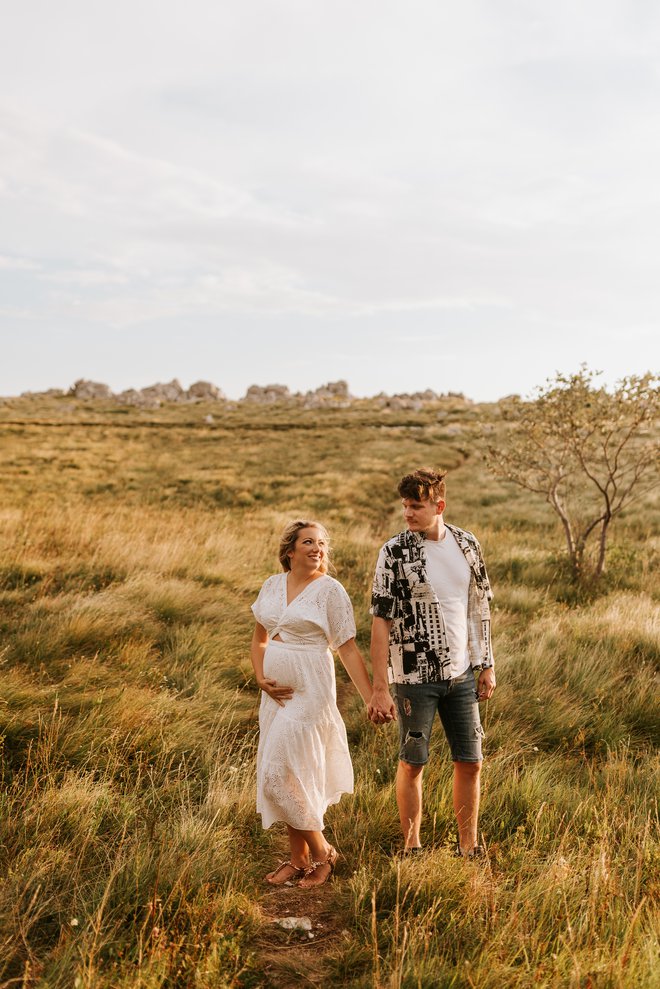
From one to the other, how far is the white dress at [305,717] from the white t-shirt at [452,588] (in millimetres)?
537

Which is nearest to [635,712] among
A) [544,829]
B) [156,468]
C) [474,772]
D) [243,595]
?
[544,829]

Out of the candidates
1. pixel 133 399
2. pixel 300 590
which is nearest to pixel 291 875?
pixel 300 590

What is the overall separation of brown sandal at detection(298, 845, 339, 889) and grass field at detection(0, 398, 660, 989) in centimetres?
6

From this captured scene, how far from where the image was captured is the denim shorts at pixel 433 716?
3.48 meters

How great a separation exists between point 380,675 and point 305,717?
0.47 m

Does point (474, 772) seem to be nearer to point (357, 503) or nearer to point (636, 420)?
point (636, 420)

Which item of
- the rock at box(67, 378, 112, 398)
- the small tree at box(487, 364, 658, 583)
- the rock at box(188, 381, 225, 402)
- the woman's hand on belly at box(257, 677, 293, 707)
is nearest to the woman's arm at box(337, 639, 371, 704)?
the woman's hand on belly at box(257, 677, 293, 707)

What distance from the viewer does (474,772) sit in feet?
11.7

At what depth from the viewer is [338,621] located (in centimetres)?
349

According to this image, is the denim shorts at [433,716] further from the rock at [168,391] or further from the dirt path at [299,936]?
the rock at [168,391]

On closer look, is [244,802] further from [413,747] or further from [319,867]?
[413,747]

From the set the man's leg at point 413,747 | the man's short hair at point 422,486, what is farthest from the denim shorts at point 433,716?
the man's short hair at point 422,486

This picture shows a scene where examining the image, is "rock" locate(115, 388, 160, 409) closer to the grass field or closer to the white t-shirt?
the grass field

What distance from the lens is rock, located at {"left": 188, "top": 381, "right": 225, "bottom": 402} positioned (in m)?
129
